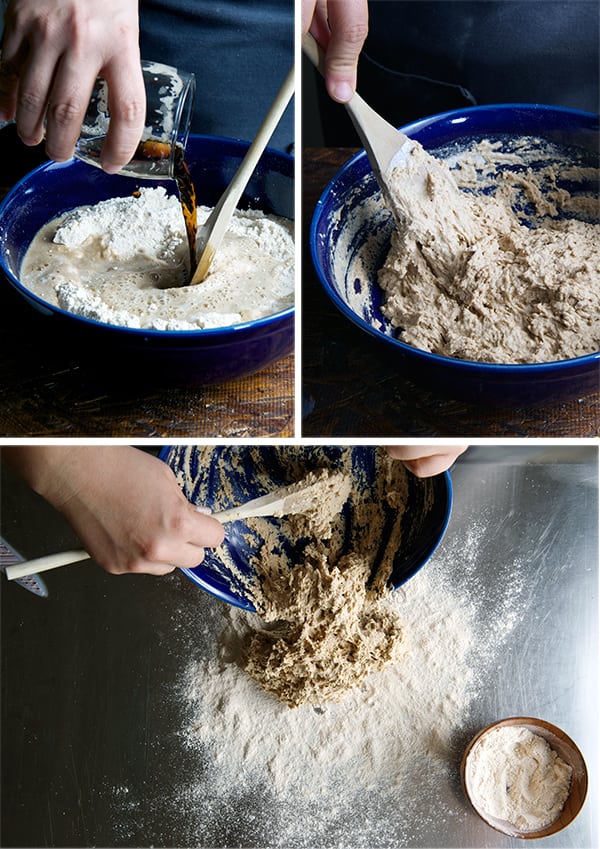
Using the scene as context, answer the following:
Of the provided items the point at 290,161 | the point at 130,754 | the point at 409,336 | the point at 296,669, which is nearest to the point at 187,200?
the point at 290,161

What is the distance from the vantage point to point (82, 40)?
0.56 meters

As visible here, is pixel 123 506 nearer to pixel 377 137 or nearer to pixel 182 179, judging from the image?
pixel 182 179

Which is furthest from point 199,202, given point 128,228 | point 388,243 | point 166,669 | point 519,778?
point 519,778

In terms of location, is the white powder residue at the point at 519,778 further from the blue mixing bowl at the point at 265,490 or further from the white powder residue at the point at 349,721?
the blue mixing bowl at the point at 265,490

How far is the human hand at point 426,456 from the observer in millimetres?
781

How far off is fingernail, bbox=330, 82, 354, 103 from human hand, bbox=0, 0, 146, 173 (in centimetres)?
18

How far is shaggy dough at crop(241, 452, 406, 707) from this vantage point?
90 cm

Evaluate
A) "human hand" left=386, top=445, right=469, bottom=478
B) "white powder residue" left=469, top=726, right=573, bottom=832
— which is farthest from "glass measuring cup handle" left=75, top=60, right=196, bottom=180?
"white powder residue" left=469, top=726, right=573, bottom=832

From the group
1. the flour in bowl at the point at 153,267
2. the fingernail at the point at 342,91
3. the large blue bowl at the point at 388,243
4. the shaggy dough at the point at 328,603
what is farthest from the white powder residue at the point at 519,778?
the fingernail at the point at 342,91

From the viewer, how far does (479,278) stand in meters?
0.71

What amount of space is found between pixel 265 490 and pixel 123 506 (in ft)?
0.72

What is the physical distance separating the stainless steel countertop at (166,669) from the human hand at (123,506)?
8.0 inches

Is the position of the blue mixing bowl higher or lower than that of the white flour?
higher

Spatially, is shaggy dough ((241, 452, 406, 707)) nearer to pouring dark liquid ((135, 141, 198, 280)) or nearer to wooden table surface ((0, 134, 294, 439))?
wooden table surface ((0, 134, 294, 439))
